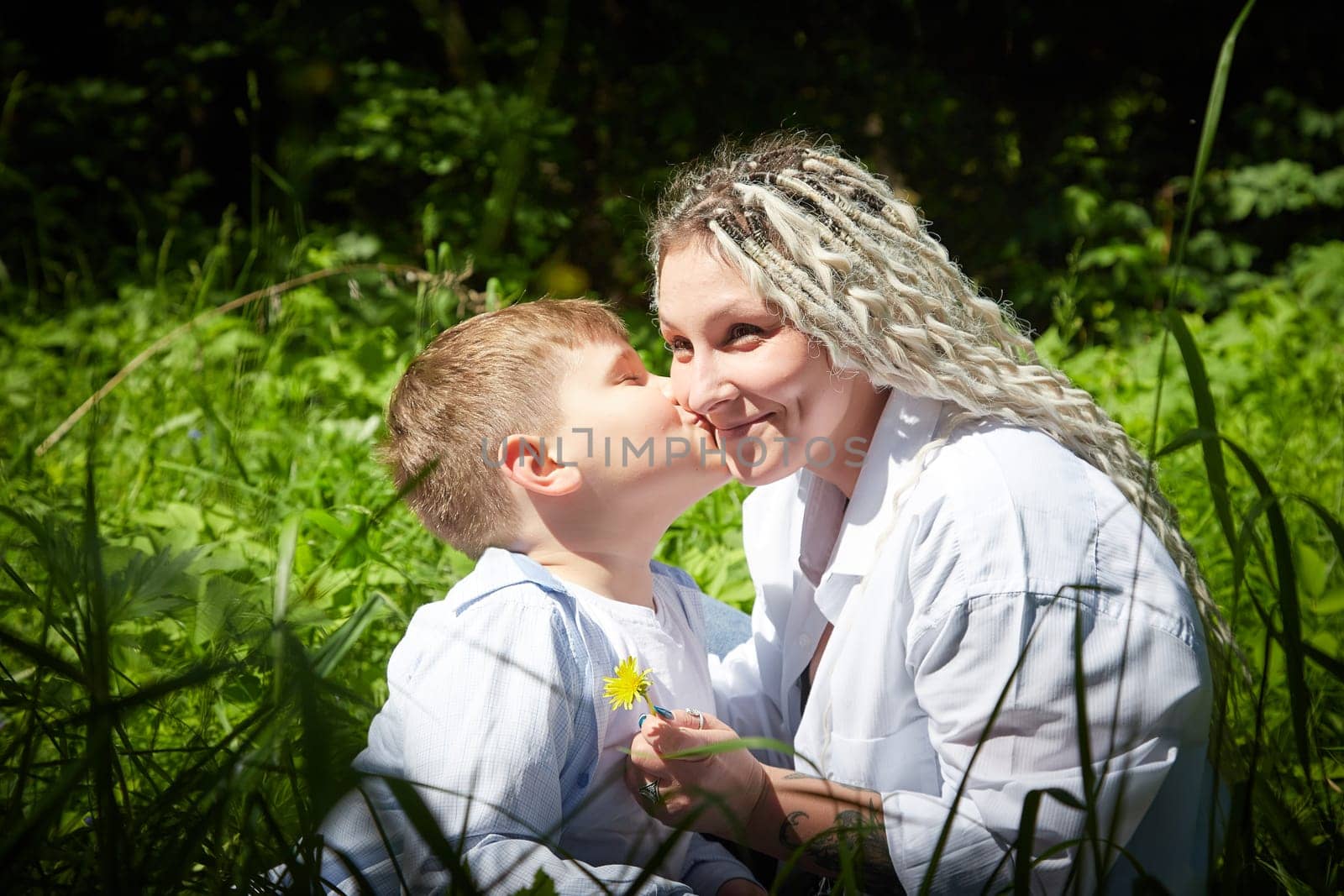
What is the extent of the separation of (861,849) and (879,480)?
0.57 metres

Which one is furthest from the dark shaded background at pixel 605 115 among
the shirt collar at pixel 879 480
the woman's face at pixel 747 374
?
the shirt collar at pixel 879 480

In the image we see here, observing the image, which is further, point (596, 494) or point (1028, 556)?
point (596, 494)

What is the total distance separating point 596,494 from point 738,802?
0.56 metres

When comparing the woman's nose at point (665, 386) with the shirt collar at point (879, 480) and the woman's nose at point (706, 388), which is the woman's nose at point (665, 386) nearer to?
the woman's nose at point (706, 388)

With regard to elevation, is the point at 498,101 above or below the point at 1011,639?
above

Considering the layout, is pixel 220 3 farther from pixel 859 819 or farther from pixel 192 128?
pixel 859 819

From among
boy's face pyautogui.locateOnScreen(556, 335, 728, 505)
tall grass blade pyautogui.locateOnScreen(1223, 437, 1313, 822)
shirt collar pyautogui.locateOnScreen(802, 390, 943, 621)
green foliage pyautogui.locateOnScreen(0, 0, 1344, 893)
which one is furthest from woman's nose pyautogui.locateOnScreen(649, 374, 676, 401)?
tall grass blade pyautogui.locateOnScreen(1223, 437, 1313, 822)

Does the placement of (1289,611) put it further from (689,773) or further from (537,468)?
(537,468)

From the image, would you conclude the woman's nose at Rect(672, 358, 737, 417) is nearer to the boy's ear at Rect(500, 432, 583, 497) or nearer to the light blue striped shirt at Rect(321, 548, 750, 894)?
the boy's ear at Rect(500, 432, 583, 497)

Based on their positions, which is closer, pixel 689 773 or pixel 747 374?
pixel 689 773

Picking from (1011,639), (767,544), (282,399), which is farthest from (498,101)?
(1011,639)

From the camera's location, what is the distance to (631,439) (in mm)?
1794

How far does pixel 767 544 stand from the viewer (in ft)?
6.82

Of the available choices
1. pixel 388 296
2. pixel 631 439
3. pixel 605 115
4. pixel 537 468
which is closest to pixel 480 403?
pixel 537 468
